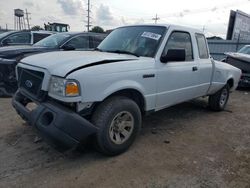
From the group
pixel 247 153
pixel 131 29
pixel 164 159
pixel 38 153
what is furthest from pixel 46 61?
pixel 247 153

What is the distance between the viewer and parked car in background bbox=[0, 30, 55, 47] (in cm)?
942

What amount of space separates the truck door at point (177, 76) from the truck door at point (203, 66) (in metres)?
0.20

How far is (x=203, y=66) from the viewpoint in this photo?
4.93 meters

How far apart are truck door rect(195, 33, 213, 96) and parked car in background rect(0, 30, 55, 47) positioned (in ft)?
23.9

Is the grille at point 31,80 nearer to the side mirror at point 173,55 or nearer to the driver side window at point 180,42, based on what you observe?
the side mirror at point 173,55

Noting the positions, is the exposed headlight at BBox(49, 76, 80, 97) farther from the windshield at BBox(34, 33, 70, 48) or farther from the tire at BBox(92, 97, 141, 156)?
the windshield at BBox(34, 33, 70, 48)

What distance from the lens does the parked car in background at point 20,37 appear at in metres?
9.42

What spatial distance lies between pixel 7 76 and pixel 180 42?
14.8 feet

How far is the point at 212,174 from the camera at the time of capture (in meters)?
3.14

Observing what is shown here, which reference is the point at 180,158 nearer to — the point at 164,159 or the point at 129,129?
the point at 164,159

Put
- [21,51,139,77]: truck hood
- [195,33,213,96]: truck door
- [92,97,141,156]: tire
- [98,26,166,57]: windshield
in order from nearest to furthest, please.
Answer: [21,51,139,77]: truck hood, [92,97,141,156]: tire, [98,26,166,57]: windshield, [195,33,213,96]: truck door

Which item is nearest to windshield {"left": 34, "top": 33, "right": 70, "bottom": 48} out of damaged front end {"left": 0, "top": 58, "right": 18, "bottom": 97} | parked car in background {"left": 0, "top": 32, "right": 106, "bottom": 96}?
parked car in background {"left": 0, "top": 32, "right": 106, "bottom": 96}

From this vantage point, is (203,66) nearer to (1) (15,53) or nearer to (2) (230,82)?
(2) (230,82)

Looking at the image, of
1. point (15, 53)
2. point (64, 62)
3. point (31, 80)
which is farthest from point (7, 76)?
point (64, 62)
